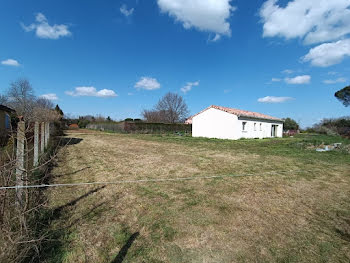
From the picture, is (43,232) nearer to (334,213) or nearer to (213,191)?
(213,191)

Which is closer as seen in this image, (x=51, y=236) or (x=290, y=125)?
(x=51, y=236)

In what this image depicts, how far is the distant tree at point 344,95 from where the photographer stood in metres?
31.3

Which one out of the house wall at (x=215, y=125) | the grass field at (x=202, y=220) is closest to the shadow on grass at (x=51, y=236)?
the grass field at (x=202, y=220)

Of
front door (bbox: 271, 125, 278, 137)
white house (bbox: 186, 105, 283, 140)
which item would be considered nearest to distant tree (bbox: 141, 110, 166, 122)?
white house (bbox: 186, 105, 283, 140)

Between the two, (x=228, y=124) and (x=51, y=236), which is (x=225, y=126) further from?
(x=51, y=236)

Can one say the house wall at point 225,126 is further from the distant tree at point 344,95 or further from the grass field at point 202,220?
the distant tree at point 344,95

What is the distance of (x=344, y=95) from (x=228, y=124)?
27.8 metres

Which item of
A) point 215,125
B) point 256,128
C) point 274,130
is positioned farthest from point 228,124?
point 274,130

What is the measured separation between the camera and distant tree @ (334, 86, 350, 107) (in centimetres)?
3133

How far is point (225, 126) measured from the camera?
1897 cm

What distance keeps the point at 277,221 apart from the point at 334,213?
1187mm

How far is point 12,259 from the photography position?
5.98 feet

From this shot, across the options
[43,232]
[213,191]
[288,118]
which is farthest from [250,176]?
[288,118]

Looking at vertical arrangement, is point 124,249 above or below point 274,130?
below
